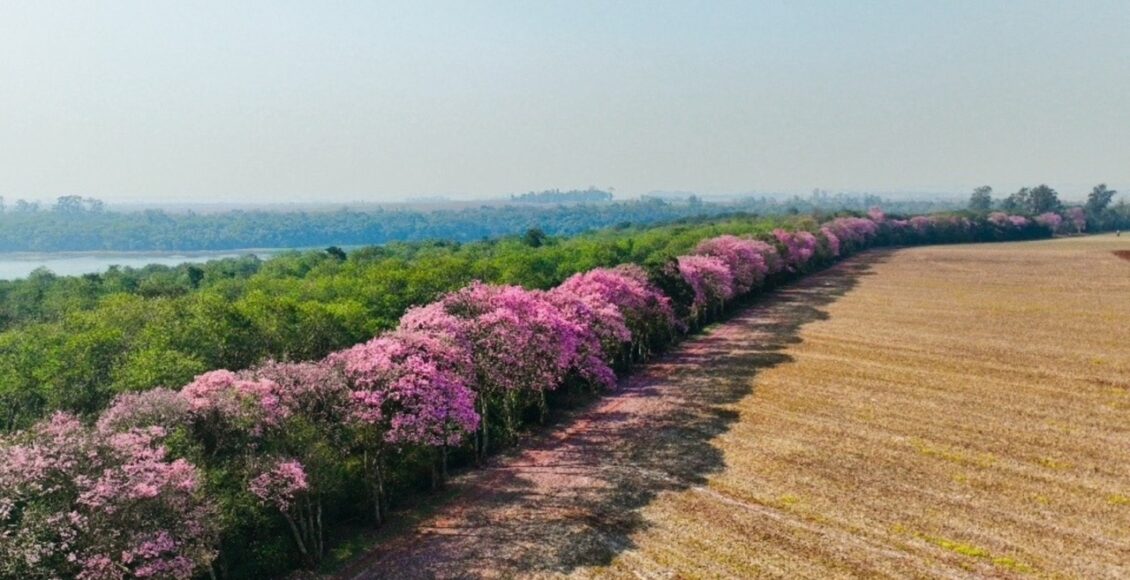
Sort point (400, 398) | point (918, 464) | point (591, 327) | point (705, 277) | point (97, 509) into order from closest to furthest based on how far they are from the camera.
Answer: point (97, 509)
point (400, 398)
point (918, 464)
point (591, 327)
point (705, 277)

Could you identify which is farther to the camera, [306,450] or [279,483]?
[306,450]

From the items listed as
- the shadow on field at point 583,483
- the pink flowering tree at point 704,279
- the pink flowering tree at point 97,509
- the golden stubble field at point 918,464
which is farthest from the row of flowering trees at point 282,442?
the pink flowering tree at point 704,279

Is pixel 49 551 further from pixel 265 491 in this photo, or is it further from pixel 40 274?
pixel 40 274

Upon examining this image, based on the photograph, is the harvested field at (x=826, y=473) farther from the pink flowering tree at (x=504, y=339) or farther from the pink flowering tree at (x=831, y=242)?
the pink flowering tree at (x=831, y=242)

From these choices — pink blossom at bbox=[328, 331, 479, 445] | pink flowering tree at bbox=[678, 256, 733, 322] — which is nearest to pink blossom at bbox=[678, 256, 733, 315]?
pink flowering tree at bbox=[678, 256, 733, 322]

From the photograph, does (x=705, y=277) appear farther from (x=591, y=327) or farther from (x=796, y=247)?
(x=796, y=247)

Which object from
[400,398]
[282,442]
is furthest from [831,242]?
[282,442]
